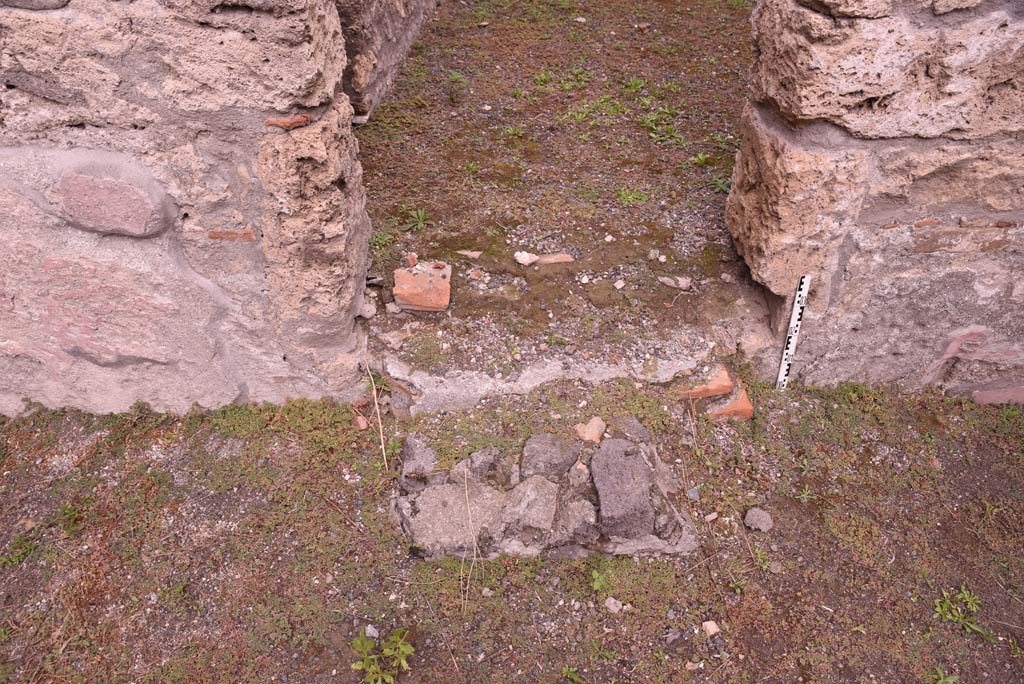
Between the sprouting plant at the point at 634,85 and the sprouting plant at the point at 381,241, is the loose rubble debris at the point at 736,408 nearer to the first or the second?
the sprouting plant at the point at 381,241

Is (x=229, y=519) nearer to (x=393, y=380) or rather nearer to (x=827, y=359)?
(x=393, y=380)

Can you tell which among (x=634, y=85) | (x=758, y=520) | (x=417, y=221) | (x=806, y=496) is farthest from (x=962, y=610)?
(x=634, y=85)

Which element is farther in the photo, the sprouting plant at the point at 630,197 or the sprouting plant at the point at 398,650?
the sprouting plant at the point at 630,197

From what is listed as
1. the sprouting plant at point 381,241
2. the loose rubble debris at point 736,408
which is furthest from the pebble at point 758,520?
the sprouting plant at point 381,241

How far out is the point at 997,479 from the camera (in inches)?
103

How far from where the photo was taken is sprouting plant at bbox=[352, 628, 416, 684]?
2.04m

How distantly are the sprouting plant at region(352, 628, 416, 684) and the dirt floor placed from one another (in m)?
0.01

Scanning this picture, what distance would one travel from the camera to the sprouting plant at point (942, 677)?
6.98 ft

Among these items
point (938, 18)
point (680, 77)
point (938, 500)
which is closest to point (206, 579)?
point (938, 500)

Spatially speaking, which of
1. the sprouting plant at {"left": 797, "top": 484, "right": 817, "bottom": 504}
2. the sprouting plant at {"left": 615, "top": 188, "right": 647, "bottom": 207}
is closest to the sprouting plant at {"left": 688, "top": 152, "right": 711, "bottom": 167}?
the sprouting plant at {"left": 615, "top": 188, "right": 647, "bottom": 207}

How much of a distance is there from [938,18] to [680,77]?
1828 mm

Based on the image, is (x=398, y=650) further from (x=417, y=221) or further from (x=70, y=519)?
(x=417, y=221)

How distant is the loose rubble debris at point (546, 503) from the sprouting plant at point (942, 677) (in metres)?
0.78

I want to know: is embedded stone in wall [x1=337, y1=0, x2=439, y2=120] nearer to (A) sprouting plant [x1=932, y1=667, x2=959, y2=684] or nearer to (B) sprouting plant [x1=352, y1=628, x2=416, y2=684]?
(B) sprouting plant [x1=352, y1=628, x2=416, y2=684]
